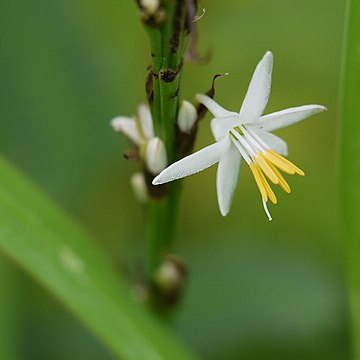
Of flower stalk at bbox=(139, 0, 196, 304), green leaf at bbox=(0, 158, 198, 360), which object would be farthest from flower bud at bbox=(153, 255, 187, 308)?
flower stalk at bbox=(139, 0, 196, 304)

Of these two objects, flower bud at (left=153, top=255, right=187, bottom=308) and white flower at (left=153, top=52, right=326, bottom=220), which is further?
flower bud at (left=153, top=255, right=187, bottom=308)

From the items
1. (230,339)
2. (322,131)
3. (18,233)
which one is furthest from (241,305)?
(18,233)

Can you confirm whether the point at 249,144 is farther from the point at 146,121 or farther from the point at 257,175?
the point at 146,121

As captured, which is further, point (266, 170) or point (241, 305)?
point (241, 305)

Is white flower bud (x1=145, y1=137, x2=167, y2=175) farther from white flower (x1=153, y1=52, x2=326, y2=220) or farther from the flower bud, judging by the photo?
the flower bud

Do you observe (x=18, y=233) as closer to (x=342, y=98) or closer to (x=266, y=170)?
(x=266, y=170)

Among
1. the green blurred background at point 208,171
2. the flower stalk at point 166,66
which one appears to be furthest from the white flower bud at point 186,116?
the green blurred background at point 208,171

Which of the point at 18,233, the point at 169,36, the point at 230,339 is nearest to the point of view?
the point at 169,36
